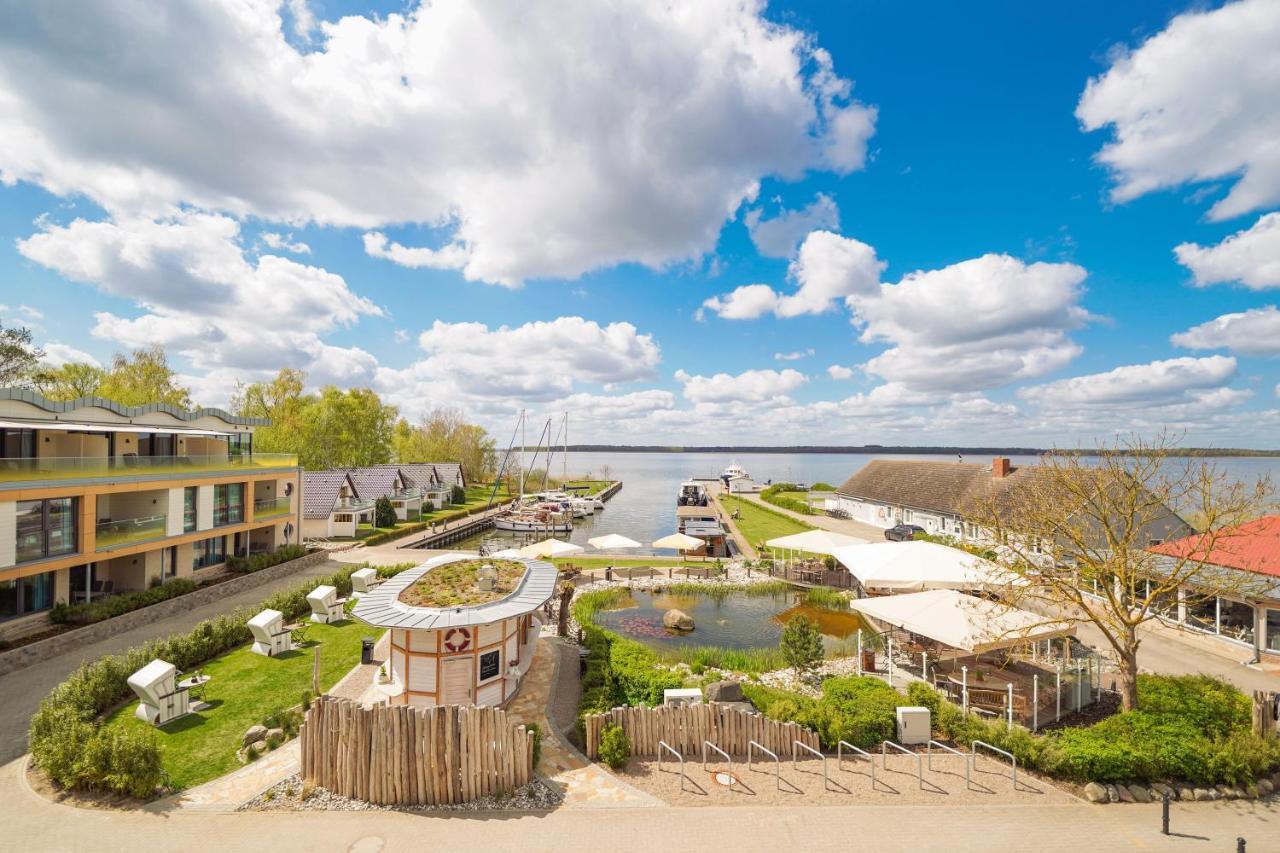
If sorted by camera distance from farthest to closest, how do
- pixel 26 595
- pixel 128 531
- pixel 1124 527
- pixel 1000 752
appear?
pixel 128 531
pixel 26 595
pixel 1124 527
pixel 1000 752

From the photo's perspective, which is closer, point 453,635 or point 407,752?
point 407,752

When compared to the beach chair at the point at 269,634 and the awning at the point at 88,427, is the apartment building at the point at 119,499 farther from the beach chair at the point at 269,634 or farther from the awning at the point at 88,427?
the beach chair at the point at 269,634

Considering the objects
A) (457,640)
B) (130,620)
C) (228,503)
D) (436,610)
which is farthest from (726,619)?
(228,503)

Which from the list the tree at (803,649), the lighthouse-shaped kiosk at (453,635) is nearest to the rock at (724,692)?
the tree at (803,649)

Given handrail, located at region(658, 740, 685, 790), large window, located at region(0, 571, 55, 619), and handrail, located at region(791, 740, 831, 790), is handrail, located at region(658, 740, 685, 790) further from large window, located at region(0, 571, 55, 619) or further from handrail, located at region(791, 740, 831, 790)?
large window, located at region(0, 571, 55, 619)

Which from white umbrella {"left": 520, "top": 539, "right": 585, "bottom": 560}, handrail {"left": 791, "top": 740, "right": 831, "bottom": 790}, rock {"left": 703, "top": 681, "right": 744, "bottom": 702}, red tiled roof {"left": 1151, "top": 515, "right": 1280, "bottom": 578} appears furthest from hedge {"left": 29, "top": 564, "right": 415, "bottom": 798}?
red tiled roof {"left": 1151, "top": 515, "right": 1280, "bottom": 578}

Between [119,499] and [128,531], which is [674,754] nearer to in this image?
[128,531]

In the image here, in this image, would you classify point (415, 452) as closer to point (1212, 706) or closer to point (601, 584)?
point (601, 584)

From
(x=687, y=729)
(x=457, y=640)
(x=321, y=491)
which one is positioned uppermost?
(x=321, y=491)
